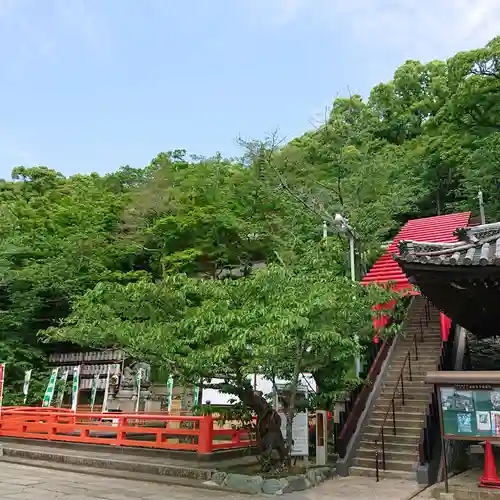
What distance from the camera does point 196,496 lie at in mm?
8977

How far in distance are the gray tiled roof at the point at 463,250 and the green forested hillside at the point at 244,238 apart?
5.16ft

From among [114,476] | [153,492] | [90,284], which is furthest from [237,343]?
[90,284]

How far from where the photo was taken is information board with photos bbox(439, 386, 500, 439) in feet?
25.9

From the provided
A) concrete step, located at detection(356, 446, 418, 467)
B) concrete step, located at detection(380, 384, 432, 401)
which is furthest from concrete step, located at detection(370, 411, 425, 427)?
concrete step, located at detection(356, 446, 418, 467)

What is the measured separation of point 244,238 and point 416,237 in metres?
8.47

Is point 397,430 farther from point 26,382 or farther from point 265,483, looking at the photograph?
point 26,382

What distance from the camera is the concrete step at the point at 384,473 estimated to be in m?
10.1

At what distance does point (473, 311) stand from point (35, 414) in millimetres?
13915

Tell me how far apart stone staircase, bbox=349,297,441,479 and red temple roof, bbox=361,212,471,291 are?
2.80 metres

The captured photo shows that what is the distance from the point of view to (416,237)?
2302cm

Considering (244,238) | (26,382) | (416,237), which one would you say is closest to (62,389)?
(26,382)

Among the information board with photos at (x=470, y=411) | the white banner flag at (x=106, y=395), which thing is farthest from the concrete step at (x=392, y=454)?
the white banner flag at (x=106, y=395)

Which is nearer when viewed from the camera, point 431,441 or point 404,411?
point 431,441

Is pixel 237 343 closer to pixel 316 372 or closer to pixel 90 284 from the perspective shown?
pixel 316 372
